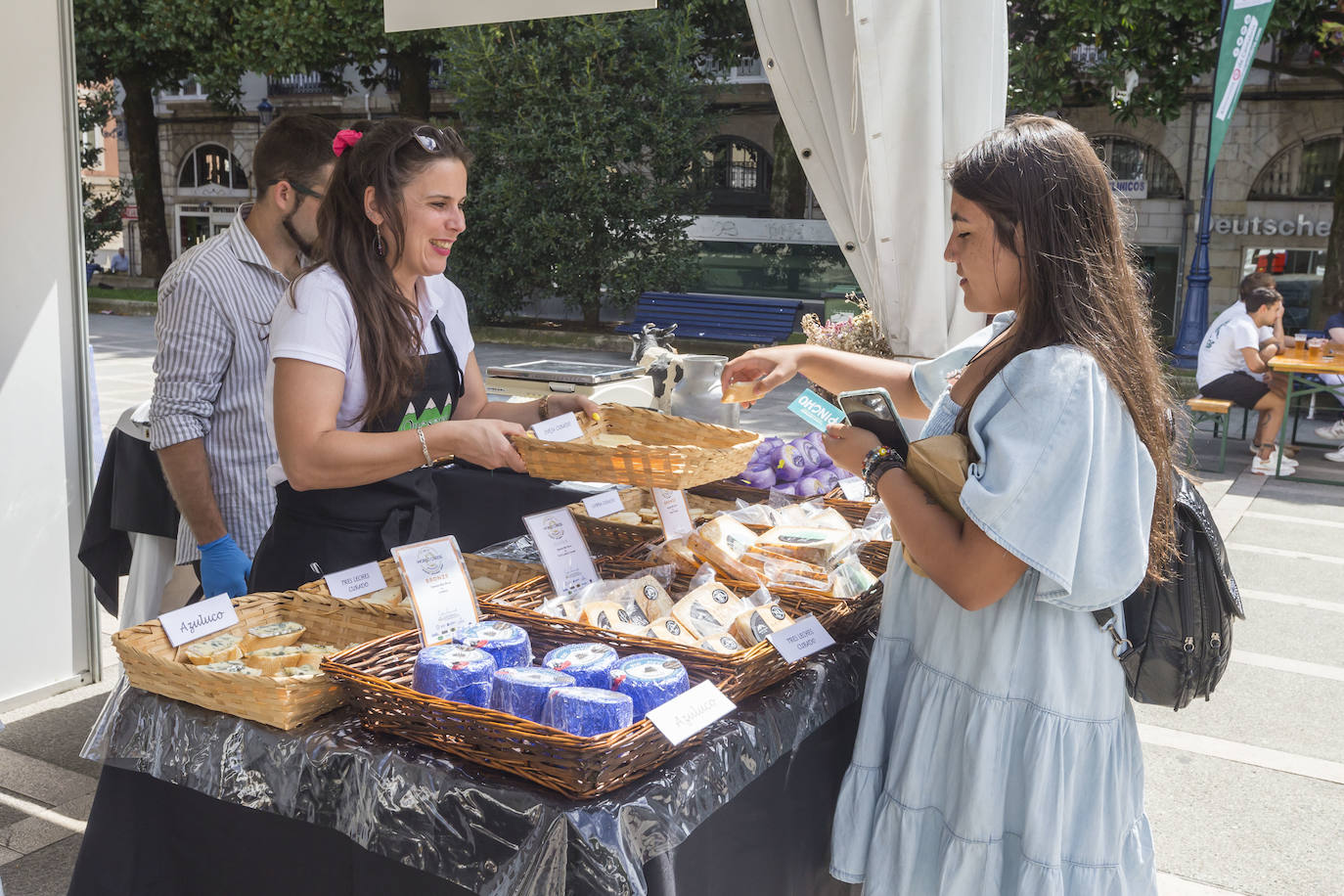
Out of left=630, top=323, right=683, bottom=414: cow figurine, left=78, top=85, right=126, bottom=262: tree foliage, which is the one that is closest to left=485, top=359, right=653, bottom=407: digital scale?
left=630, top=323, right=683, bottom=414: cow figurine

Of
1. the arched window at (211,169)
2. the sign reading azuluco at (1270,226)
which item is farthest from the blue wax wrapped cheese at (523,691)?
the arched window at (211,169)

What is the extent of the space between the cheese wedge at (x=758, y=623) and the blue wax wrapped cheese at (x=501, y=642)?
400 mm

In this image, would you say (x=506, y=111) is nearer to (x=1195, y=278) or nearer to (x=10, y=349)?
(x=1195, y=278)

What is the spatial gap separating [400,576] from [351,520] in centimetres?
35

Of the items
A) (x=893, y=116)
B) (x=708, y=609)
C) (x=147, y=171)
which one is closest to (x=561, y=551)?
(x=708, y=609)

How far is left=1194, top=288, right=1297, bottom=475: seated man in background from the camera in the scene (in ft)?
30.0

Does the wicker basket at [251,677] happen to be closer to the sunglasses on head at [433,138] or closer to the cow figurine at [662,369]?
the sunglasses on head at [433,138]

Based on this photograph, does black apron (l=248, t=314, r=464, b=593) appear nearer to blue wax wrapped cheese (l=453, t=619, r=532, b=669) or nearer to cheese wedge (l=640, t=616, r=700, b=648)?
blue wax wrapped cheese (l=453, t=619, r=532, b=669)

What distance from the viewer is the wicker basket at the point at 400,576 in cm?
211

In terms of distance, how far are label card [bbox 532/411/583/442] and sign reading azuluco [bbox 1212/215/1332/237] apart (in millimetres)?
19251

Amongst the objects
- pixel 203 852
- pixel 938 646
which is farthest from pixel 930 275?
pixel 203 852

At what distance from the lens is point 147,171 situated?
2319 cm

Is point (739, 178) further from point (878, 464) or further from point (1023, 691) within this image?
point (1023, 691)

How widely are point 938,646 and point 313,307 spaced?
139 centimetres
